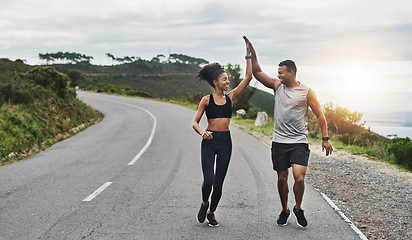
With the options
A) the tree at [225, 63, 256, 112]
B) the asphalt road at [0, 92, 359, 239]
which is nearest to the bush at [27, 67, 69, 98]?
the asphalt road at [0, 92, 359, 239]

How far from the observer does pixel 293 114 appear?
415 cm

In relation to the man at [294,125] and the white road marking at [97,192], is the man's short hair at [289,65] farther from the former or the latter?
the white road marking at [97,192]

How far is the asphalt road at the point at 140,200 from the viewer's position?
13.6ft

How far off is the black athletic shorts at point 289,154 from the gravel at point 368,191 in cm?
135

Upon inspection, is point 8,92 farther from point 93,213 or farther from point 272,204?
point 272,204

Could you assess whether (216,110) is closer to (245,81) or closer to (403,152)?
(245,81)

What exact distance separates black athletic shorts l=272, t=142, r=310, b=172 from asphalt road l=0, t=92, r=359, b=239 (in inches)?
34.1

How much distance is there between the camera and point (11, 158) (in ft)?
30.6

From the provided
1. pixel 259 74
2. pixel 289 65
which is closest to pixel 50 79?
pixel 259 74

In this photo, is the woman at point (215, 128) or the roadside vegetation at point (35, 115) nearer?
the woman at point (215, 128)

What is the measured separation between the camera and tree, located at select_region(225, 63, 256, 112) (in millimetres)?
27734

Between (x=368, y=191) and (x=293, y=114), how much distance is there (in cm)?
328

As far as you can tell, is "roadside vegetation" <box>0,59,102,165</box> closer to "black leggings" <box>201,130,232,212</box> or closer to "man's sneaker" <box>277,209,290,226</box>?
"black leggings" <box>201,130,232,212</box>

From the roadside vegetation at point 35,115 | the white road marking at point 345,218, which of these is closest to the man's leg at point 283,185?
the white road marking at point 345,218
